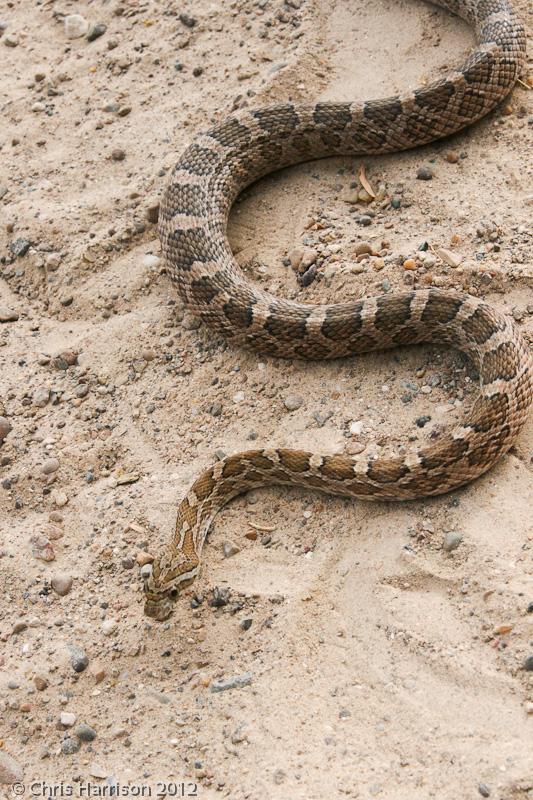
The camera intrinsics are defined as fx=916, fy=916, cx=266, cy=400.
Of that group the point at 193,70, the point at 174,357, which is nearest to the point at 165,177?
the point at 193,70

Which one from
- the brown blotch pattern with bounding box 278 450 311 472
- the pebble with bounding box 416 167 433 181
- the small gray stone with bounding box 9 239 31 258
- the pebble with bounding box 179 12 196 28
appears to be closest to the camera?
the brown blotch pattern with bounding box 278 450 311 472

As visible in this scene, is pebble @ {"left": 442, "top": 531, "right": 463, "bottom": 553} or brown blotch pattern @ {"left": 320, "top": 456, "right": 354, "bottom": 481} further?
brown blotch pattern @ {"left": 320, "top": 456, "right": 354, "bottom": 481}

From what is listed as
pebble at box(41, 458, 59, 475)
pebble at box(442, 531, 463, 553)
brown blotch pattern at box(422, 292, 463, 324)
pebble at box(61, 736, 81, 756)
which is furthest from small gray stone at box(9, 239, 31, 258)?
pebble at box(442, 531, 463, 553)

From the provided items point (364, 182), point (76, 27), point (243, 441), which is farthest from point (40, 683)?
point (76, 27)

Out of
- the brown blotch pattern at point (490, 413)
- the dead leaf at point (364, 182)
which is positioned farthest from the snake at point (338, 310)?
the dead leaf at point (364, 182)

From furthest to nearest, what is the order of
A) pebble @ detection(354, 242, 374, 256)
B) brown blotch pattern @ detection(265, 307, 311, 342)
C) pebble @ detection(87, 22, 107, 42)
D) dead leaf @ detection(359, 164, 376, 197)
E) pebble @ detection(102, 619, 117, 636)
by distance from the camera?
pebble @ detection(87, 22, 107, 42) → dead leaf @ detection(359, 164, 376, 197) → pebble @ detection(354, 242, 374, 256) → brown blotch pattern @ detection(265, 307, 311, 342) → pebble @ detection(102, 619, 117, 636)

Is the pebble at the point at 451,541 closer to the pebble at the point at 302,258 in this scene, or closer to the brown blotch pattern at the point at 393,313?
the brown blotch pattern at the point at 393,313

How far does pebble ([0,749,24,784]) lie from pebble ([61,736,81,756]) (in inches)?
10.4

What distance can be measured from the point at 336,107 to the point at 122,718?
17.6ft

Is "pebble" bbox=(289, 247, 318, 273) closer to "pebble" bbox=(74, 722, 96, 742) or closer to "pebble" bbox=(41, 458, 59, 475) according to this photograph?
"pebble" bbox=(41, 458, 59, 475)

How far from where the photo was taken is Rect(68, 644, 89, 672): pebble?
18.9 feet

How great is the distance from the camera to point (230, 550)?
20.3 ft

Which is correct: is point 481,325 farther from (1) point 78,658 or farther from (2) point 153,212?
(1) point 78,658

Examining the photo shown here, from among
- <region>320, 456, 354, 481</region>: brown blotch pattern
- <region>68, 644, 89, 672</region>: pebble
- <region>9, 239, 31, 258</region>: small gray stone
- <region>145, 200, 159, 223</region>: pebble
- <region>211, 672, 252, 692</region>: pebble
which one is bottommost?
<region>68, 644, 89, 672</region>: pebble
